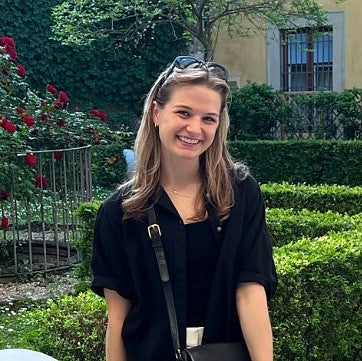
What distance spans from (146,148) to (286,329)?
173cm

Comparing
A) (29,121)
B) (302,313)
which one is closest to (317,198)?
(29,121)

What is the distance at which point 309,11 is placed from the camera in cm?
1466

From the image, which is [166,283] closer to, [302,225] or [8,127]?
[302,225]

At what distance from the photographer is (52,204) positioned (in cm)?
781

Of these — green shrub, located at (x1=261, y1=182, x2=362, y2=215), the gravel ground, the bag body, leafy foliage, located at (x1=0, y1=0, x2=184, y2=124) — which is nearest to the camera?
the bag body

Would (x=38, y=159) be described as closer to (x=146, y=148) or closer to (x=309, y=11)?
(x=146, y=148)

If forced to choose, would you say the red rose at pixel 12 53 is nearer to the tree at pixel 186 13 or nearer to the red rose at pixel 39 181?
the red rose at pixel 39 181

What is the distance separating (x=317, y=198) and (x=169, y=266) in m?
5.37

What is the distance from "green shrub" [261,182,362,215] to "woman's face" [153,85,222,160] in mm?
5235

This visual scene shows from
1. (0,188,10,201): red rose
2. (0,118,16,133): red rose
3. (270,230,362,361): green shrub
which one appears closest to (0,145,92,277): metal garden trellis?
(0,188,10,201): red rose

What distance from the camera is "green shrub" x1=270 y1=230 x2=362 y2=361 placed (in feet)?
12.6

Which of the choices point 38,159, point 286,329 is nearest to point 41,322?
point 286,329

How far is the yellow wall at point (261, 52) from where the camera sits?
1661cm

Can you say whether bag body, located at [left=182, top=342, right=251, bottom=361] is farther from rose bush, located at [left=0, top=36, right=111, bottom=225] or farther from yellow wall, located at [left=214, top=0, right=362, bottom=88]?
yellow wall, located at [left=214, top=0, right=362, bottom=88]
